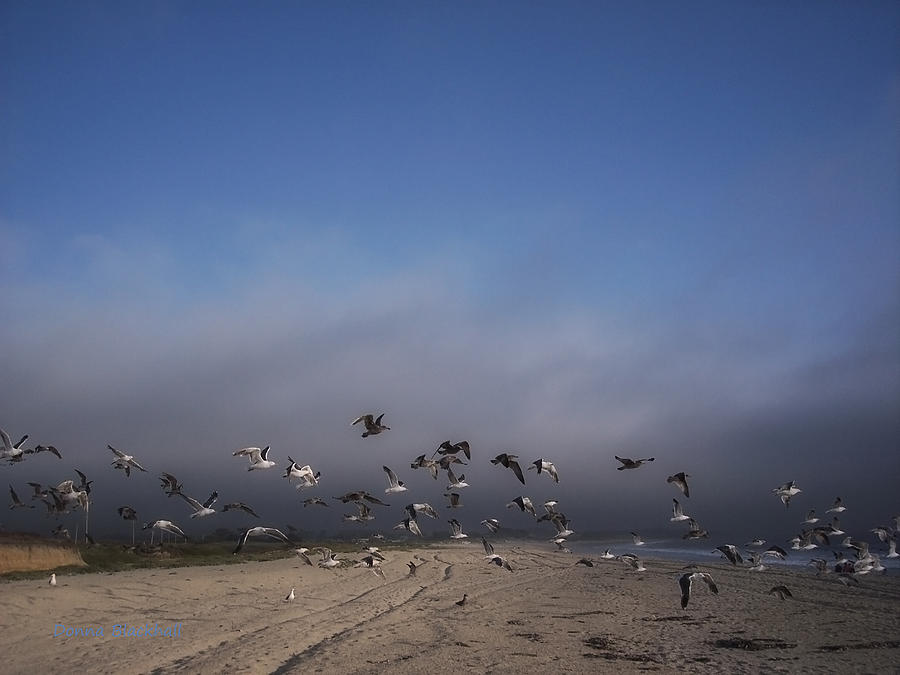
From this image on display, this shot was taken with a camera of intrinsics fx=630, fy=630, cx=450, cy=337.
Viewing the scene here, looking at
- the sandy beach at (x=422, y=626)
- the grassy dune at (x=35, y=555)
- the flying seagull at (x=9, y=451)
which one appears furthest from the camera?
the grassy dune at (x=35, y=555)

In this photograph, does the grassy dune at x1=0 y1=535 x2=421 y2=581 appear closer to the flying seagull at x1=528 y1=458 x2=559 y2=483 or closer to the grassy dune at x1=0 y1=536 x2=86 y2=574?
the grassy dune at x1=0 y1=536 x2=86 y2=574

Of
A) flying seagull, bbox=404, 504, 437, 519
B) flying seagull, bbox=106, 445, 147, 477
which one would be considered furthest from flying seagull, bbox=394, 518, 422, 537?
flying seagull, bbox=106, 445, 147, 477

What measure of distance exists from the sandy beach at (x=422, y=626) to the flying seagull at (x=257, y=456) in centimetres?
451

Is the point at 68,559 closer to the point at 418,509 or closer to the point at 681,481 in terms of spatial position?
the point at 418,509

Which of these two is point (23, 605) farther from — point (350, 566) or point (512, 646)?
point (350, 566)

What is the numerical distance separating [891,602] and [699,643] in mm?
13470

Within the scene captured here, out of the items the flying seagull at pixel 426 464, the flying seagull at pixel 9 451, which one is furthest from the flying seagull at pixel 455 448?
the flying seagull at pixel 9 451

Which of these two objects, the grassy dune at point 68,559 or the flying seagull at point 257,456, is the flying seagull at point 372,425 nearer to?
the flying seagull at point 257,456

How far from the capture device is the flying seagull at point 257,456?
858 inches

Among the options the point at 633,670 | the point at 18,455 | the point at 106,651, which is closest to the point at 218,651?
the point at 106,651

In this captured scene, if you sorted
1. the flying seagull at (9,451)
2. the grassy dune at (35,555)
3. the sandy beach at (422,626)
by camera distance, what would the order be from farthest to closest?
the grassy dune at (35,555)
the flying seagull at (9,451)
the sandy beach at (422,626)

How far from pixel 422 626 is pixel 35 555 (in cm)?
2005

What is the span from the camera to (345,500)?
922 inches

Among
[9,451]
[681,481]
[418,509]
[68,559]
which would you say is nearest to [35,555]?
[68,559]
